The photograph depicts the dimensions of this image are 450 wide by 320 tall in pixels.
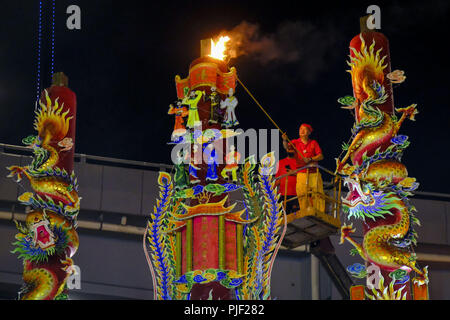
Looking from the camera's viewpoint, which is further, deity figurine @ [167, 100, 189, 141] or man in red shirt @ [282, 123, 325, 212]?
man in red shirt @ [282, 123, 325, 212]

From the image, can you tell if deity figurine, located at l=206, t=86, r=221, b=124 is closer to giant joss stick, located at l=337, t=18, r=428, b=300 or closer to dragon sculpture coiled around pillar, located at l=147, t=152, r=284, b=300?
dragon sculpture coiled around pillar, located at l=147, t=152, r=284, b=300

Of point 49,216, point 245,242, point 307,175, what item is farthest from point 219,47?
point 49,216

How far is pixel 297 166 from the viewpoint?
1046 inches

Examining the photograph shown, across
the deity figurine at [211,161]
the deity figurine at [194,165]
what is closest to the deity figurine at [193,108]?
the deity figurine at [194,165]

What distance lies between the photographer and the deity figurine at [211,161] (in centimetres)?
2342

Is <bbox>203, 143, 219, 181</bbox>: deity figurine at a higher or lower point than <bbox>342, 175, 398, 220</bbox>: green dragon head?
higher

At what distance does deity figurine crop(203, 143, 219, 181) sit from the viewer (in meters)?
23.4

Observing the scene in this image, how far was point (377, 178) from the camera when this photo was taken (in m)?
24.0

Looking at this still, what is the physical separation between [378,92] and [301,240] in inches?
186

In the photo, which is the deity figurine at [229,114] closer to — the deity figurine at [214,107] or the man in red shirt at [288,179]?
the deity figurine at [214,107]

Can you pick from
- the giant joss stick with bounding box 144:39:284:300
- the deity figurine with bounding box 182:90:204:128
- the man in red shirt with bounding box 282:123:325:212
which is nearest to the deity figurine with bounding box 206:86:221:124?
the giant joss stick with bounding box 144:39:284:300

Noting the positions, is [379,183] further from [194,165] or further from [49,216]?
[49,216]

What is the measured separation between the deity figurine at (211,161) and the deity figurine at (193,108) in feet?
2.08

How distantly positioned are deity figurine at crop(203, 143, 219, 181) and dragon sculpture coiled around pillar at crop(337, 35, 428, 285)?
10.2 ft
